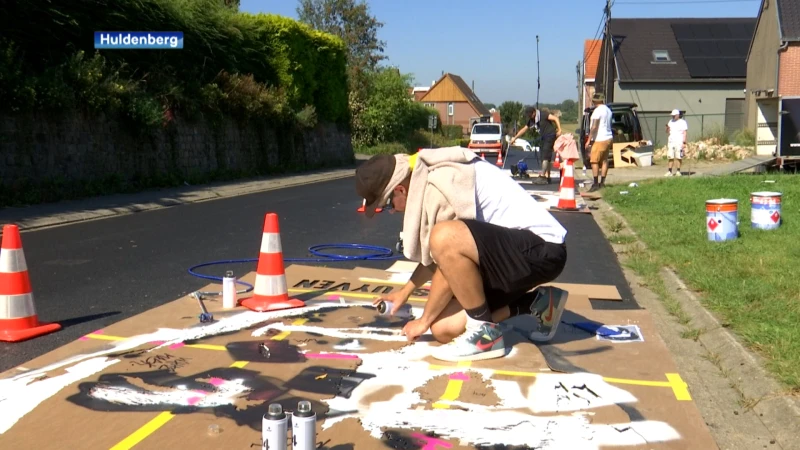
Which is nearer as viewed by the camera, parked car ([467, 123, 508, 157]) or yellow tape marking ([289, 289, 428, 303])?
yellow tape marking ([289, 289, 428, 303])

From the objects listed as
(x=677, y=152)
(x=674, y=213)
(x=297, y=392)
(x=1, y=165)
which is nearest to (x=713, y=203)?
(x=674, y=213)

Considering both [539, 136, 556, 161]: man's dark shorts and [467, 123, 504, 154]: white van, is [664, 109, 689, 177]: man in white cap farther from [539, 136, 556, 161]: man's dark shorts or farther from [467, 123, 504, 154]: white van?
[467, 123, 504, 154]: white van

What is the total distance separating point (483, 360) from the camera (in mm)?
4230

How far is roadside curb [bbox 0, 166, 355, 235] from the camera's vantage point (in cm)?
1123

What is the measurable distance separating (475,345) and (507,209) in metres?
0.78

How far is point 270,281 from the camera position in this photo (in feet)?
17.9

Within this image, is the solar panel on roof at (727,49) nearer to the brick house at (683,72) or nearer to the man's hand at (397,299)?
the brick house at (683,72)

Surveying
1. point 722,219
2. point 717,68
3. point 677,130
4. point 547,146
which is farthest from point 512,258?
point 717,68

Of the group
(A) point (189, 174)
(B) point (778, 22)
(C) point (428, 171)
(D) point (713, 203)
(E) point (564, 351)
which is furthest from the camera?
(B) point (778, 22)

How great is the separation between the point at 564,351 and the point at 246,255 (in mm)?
4456

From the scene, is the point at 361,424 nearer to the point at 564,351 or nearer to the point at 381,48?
the point at 564,351

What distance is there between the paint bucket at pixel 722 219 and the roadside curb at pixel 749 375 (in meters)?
2.20

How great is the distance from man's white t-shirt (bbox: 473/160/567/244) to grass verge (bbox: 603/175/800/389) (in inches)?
53.4

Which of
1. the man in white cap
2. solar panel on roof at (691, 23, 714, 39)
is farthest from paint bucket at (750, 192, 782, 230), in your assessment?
solar panel on roof at (691, 23, 714, 39)
